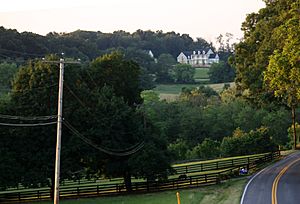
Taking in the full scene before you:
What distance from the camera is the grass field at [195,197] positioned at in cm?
2742

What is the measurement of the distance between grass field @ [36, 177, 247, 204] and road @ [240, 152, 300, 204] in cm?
74

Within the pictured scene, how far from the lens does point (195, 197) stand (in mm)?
28906

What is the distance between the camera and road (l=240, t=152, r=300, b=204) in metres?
25.5

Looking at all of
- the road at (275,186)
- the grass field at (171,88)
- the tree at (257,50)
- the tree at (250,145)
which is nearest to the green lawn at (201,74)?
the grass field at (171,88)

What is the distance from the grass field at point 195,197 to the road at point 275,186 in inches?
29.2

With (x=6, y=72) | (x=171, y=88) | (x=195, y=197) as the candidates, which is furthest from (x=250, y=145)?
(x=171, y=88)

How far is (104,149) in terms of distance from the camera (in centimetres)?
3391

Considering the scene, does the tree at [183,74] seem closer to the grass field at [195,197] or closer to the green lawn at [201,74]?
the green lawn at [201,74]

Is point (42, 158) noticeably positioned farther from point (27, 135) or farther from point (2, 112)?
point (2, 112)

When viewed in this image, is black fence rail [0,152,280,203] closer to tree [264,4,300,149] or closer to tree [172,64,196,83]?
tree [264,4,300,149]

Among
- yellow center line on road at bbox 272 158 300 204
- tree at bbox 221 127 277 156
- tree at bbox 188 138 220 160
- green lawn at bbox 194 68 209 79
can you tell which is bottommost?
tree at bbox 188 138 220 160

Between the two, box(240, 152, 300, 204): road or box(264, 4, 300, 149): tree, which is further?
box(264, 4, 300, 149): tree

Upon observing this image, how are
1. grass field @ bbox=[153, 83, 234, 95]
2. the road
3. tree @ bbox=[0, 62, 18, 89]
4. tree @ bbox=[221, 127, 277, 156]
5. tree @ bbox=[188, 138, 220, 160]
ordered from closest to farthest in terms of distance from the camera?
the road → tree @ bbox=[221, 127, 277, 156] → tree @ bbox=[188, 138, 220, 160] → tree @ bbox=[0, 62, 18, 89] → grass field @ bbox=[153, 83, 234, 95]

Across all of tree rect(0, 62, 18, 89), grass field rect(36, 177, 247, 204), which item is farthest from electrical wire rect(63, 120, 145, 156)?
tree rect(0, 62, 18, 89)
